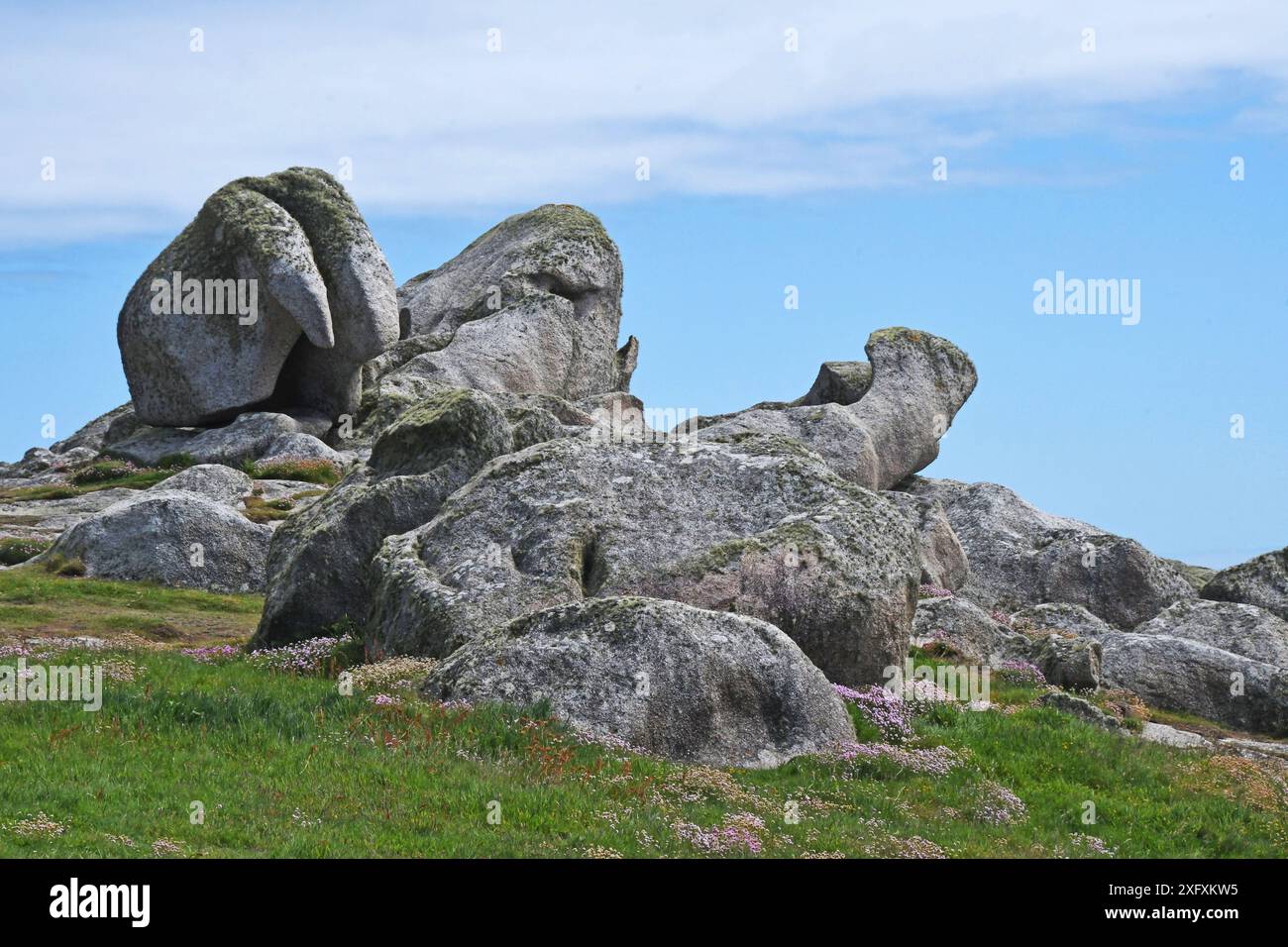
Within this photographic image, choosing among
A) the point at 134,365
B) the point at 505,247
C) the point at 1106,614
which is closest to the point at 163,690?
the point at 1106,614

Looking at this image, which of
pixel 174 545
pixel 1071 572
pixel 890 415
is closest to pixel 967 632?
pixel 1071 572

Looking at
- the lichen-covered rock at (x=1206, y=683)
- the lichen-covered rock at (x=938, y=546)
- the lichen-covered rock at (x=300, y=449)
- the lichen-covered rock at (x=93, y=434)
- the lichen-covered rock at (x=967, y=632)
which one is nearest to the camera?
the lichen-covered rock at (x=967, y=632)

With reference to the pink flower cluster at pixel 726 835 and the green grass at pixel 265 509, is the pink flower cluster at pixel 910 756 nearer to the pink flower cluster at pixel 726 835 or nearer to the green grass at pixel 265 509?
the pink flower cluster at pixel 726 835

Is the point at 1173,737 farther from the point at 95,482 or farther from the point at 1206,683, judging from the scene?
the point at 95,482

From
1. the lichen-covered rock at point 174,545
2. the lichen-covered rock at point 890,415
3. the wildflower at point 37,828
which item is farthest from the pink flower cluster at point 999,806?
the lichen-covered rock at point 890,415

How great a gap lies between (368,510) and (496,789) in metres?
12.9

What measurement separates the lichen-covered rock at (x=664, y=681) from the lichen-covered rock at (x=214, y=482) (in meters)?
29.5

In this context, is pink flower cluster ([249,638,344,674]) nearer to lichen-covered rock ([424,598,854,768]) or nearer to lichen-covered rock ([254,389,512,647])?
lichen-covered rock ([254,389,512,647])

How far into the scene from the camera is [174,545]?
123ft

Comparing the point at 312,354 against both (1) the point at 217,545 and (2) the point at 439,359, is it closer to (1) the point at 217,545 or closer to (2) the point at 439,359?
(2) the point at 439,359

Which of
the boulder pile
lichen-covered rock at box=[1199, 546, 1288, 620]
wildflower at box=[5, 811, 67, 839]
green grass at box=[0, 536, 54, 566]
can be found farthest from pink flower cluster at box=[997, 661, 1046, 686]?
green grass at box=[0, 536, 54, 566]

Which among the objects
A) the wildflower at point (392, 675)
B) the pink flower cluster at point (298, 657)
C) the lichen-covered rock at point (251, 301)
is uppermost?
the lichen-covered rock at point (251, 301)

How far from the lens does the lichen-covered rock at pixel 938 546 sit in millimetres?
42500
